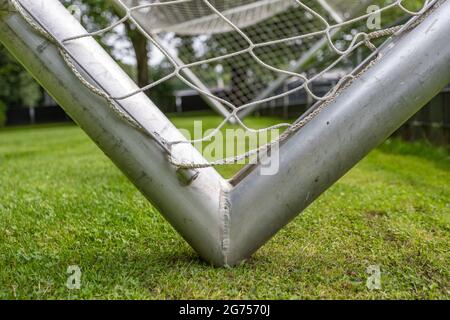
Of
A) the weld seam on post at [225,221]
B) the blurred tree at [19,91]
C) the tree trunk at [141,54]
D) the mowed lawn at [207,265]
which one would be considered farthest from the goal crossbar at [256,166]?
the blurred tree at [19,91]

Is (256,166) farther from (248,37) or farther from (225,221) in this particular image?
(248,37)

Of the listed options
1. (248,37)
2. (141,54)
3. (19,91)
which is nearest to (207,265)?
(248,37)

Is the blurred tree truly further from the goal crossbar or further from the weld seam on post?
the weld seam on post

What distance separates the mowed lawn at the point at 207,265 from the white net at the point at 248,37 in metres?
0.31

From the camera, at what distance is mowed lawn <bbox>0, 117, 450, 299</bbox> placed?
128 centimetres

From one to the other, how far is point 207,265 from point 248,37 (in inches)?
99.7

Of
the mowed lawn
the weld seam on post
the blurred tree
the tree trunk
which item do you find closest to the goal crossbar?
the weld seam on post

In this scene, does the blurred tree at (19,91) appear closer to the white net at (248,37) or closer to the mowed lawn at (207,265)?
the white net at (248,37)

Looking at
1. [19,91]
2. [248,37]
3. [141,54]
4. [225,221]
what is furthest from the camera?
[19,91]

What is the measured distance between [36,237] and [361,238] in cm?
108

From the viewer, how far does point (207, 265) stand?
4.71 feet

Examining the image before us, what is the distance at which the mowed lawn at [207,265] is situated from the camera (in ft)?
4.21
